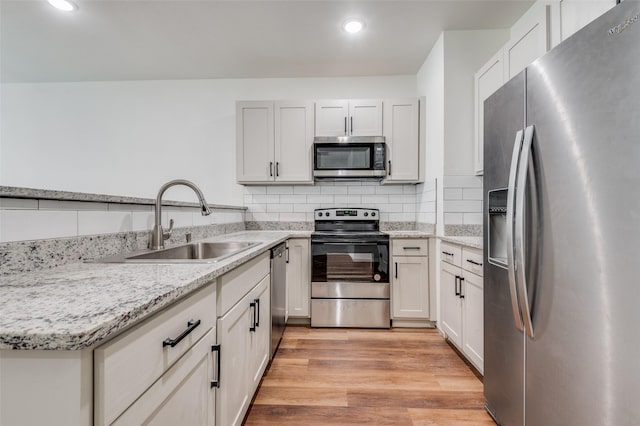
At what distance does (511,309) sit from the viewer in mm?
1306

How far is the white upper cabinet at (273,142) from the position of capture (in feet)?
10.1

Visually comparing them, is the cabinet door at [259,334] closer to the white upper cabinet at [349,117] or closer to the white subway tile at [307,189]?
the white subway tile at [307,189]

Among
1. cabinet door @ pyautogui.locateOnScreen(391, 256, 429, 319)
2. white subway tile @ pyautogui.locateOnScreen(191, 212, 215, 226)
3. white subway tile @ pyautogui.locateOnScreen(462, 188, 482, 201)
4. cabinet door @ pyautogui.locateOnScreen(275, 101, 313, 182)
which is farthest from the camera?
cabinet door @ pyautogui.locateOnScreen(275, 101, 313, 182)

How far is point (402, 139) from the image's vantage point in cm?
302

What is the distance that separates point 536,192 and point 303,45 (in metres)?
2.38

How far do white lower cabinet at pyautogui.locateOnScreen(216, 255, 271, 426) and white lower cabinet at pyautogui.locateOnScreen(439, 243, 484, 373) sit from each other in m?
1.33

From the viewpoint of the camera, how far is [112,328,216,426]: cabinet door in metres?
0.66

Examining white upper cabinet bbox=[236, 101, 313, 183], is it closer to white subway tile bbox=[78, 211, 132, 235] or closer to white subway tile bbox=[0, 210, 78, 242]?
white subway tile bbox=[78, 211, 132, 235]

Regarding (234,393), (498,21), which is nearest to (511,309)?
(234,393)

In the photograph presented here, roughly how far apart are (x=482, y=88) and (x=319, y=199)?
6.01 feet

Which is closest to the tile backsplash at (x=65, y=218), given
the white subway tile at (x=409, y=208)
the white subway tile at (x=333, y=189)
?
the white subway tile at (x=333, y=189)

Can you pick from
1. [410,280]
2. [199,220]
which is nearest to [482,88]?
[410,280]

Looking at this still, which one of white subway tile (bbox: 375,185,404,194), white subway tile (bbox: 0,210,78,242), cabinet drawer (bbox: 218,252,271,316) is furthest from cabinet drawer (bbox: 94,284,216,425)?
white subway tile (bbox: 375,185,404,194)

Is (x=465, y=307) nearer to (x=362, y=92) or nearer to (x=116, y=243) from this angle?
(x=116, y=243)
